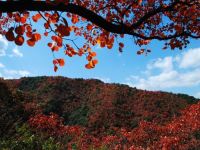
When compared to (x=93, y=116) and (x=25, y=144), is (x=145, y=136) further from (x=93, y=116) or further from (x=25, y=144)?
(x=93, y=116)

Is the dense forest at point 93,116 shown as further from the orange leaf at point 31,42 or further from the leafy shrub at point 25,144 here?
the orange leaf at point 31,42

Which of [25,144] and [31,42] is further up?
[31,42]

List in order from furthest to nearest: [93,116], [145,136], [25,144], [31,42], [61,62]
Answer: [93,116]
[145,136]
[25,144]
[61,62]
[31,42]

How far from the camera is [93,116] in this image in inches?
1458

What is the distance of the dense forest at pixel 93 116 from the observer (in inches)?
902

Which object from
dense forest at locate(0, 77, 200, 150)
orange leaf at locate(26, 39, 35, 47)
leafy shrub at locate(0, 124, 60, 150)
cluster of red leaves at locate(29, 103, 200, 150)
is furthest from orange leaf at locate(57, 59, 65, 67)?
cluster of red leaves at locate(29, 103, 200, 150)

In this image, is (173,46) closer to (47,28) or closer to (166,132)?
(47,28)

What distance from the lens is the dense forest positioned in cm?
2291

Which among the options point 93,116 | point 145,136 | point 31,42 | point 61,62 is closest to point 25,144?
point 61,62

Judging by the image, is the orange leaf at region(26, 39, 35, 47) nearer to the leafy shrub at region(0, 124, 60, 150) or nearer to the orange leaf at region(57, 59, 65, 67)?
the orange leaf at region(57, 59, 65, 67)

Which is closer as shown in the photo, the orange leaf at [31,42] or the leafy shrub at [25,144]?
the orange leaf at [31,42]

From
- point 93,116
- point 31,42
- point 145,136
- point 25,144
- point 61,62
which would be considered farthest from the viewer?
point 93,116

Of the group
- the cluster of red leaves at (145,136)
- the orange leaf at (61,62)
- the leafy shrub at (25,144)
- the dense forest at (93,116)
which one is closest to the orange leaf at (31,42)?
the orange leaf at (61,62)

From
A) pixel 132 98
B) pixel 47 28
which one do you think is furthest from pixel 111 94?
pixel 47 28
